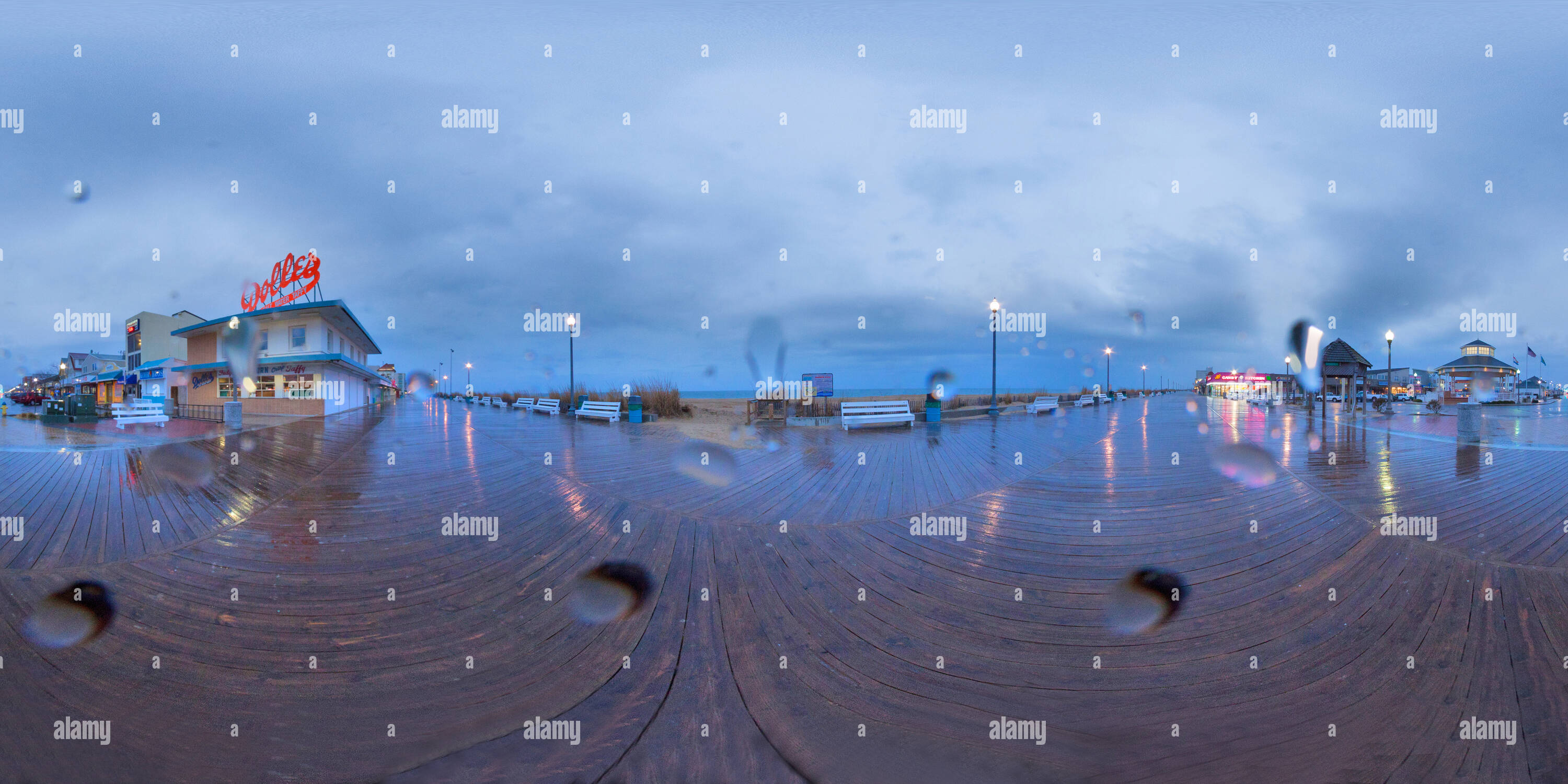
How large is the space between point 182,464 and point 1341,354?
126ft

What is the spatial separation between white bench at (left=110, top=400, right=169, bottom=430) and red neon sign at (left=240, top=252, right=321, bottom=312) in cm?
965

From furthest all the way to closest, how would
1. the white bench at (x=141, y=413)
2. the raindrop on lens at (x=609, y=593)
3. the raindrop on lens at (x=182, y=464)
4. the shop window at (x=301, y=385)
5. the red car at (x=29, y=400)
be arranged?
1. the red car at (x=29, y=400)
2. the shop window at (x=301, y=385)
3. the white bench at (x=141, y=413)
4. the raindrop on lens at (x=182, y=464)
5. the raindrop on lens at (x=609, y=593)

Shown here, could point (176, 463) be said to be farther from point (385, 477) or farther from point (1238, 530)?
point (1238, 530)

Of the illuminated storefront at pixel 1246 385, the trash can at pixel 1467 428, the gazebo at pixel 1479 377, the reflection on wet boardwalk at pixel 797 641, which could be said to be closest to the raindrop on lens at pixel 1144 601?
the reflection on wet boardwalk at pixel 797 641

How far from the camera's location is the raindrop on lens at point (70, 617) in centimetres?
342

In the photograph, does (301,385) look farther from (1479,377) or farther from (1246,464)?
(1479,377)

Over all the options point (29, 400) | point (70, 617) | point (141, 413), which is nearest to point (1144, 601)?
point (70, 617)

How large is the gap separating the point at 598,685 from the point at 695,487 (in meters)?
4.57

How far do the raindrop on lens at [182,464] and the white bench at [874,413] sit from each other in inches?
493

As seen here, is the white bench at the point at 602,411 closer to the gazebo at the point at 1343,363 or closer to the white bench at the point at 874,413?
the white bench at the point at 874,413

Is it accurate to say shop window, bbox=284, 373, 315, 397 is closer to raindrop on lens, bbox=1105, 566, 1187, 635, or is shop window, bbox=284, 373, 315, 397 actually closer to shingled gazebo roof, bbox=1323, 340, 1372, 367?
raindrop on lens, bbox=1105, 566, 1187, 635

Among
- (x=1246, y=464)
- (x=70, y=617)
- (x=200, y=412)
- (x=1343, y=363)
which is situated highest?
(x=1343, y=363)

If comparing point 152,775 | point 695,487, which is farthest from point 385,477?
point 152,775

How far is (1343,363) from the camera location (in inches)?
976
